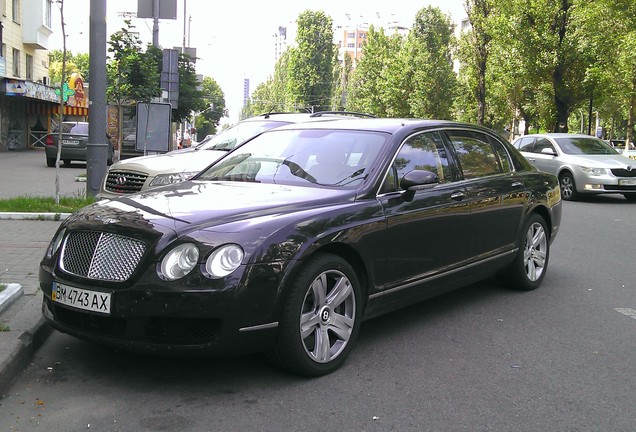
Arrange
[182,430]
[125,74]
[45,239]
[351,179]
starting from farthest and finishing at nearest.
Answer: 1. [125,74]
2. [45,239]
3. [351,179]
4. [182,430]

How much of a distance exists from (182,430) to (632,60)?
2380cm

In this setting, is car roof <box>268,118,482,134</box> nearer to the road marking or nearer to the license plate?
the road marking

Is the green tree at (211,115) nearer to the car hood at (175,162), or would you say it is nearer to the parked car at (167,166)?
the parked car at (167,166)

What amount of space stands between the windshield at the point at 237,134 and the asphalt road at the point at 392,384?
196 inches

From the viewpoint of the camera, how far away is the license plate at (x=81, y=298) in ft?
12.3

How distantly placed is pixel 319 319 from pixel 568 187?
524 inches

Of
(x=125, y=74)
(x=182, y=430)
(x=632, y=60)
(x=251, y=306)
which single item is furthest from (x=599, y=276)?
(x=632, y=60)

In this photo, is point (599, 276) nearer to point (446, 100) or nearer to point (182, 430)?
point (182, 430)

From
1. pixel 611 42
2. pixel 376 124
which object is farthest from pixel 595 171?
pixel 611 42

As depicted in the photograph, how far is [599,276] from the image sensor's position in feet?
23.9

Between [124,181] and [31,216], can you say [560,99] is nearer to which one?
[124,181]

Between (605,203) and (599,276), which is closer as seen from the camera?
(599,276)

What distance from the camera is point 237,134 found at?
10.1 meters

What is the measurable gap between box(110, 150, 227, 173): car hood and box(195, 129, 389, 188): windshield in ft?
11.0
